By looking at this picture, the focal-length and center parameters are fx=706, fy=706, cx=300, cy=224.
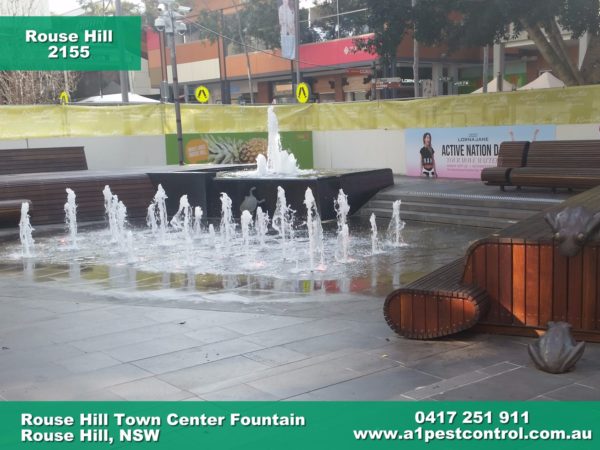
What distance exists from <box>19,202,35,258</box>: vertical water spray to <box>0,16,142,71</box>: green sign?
1695cm

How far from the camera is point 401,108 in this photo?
1859 centimetres

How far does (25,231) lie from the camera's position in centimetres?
1220

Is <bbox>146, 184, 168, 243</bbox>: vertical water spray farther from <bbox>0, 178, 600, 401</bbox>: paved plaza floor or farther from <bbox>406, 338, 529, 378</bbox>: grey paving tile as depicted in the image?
<bbox>406, 338, 529, 378</bbox>: grey paving tile

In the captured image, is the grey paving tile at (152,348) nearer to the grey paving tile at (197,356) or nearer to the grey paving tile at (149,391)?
the grey paving tile at (197,356)

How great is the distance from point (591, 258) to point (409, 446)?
2.46 metres

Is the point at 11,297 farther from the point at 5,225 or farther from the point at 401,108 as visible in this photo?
the point at 401,108

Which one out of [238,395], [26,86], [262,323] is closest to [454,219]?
[262,323]

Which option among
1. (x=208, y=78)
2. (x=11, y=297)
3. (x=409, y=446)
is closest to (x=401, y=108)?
(x=11, y=297)

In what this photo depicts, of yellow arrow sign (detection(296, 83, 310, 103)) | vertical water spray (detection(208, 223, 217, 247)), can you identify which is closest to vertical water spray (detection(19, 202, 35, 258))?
vertical water spray (detection(208, 223, 217, 247))

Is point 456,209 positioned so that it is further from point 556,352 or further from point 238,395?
point 238,395

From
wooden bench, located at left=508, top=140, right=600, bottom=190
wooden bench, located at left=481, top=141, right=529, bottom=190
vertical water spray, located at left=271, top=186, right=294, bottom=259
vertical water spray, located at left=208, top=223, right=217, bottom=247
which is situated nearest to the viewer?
vertical water spray, located at left=208, top=223, right=217, bottom=247

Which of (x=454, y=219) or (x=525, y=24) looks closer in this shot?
(x=454, y=219)

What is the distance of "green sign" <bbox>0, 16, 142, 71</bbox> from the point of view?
29.4 m

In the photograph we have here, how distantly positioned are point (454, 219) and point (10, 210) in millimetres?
8068
